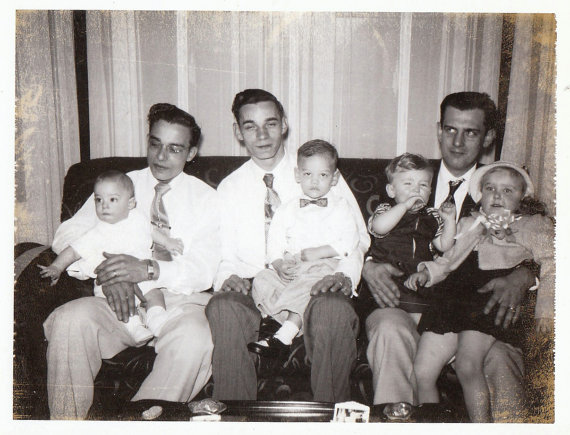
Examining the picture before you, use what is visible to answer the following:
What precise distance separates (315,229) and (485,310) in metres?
0.73

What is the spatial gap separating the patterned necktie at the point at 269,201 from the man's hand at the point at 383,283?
470 millimetres

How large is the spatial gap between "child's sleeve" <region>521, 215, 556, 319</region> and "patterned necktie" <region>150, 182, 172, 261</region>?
1469mm

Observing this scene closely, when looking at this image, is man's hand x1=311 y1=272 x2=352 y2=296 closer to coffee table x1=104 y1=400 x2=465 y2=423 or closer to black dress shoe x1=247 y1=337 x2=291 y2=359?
black dress shoe x1=247 y1=337 x2=291 y2=359

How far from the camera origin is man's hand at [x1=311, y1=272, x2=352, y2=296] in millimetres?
1785

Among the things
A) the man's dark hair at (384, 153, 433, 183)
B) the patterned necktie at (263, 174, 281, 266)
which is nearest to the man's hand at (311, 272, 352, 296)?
the patterned necktie at (263, 174, 281, 266)

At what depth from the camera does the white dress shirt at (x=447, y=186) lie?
1979 millimetres

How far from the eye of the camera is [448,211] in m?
1.93

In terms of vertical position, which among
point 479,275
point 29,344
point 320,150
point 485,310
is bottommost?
point 29,344

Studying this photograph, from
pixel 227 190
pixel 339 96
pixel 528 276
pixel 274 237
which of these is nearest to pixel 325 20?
pixel 339 96

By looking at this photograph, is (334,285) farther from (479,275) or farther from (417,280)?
(479,275)

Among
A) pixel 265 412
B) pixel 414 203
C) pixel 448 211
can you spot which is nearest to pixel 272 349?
pixel 265 412

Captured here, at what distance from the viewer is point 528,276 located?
1.78 m
